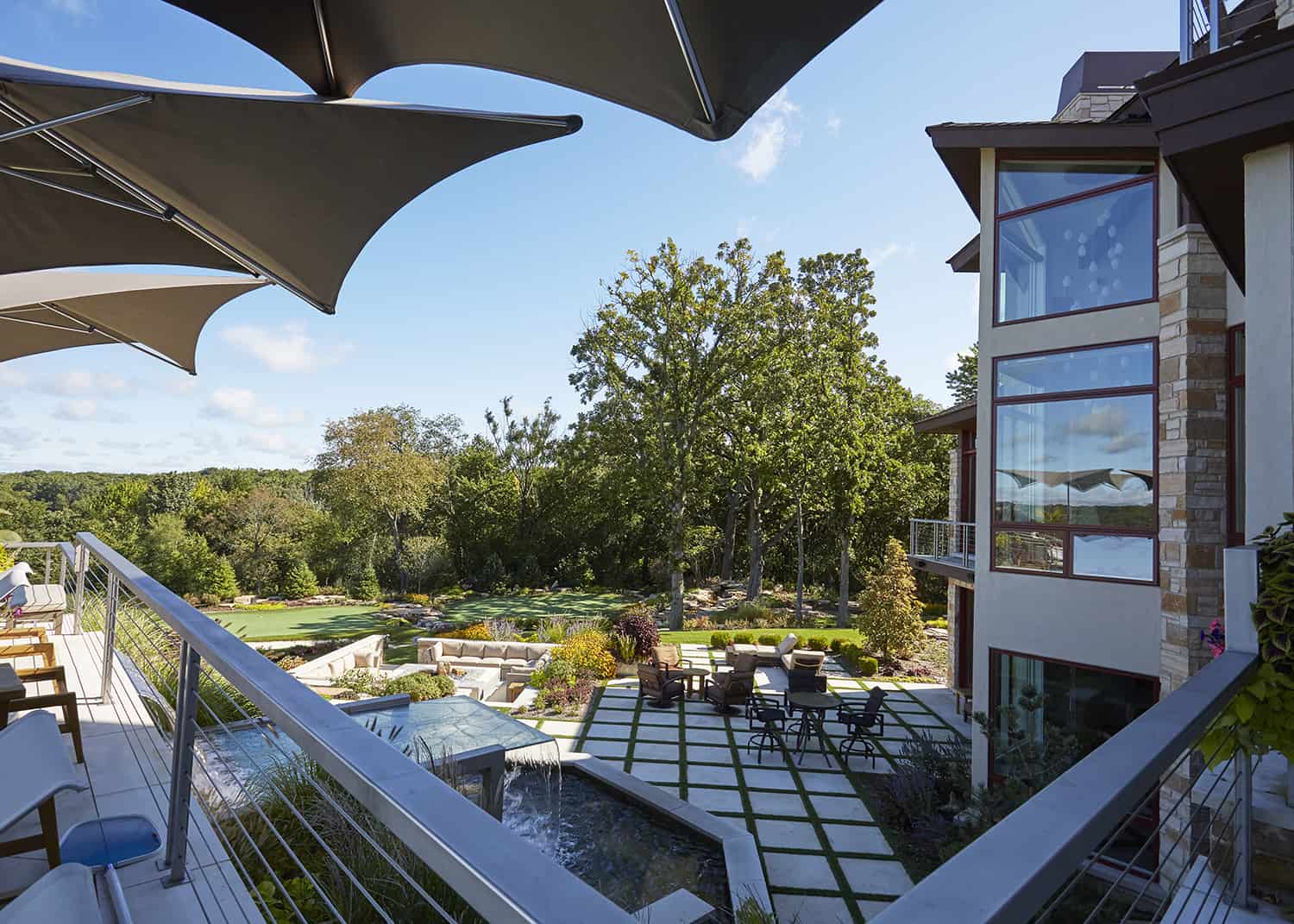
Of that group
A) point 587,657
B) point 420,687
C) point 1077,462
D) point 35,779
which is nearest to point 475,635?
point 587,657

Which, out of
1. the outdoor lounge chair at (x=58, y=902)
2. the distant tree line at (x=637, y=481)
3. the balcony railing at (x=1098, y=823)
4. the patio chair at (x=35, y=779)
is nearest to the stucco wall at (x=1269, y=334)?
the balcony railing at (x=1098, y=823)

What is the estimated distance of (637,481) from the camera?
1930 cm

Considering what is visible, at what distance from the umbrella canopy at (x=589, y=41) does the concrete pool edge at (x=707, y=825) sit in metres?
4.84

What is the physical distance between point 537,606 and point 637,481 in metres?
5.14

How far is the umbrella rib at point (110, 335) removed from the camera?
4465 millimetres

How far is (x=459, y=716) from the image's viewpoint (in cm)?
660

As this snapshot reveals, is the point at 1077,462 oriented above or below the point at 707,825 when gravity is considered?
above

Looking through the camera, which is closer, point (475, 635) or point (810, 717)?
point (810, 717)

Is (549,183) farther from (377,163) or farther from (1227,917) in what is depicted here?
(1227,917)

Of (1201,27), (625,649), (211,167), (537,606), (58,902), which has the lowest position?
(537,606)

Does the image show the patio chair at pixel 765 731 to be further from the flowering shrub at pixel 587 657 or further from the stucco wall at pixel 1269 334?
the stucco wall at pixel 1269 334

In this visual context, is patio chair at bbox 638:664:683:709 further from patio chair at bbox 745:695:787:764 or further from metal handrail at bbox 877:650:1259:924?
metal handrail at bbox 877:650:1259:924

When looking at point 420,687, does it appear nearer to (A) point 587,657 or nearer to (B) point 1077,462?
(A) point 587,657

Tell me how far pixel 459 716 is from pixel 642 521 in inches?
755
